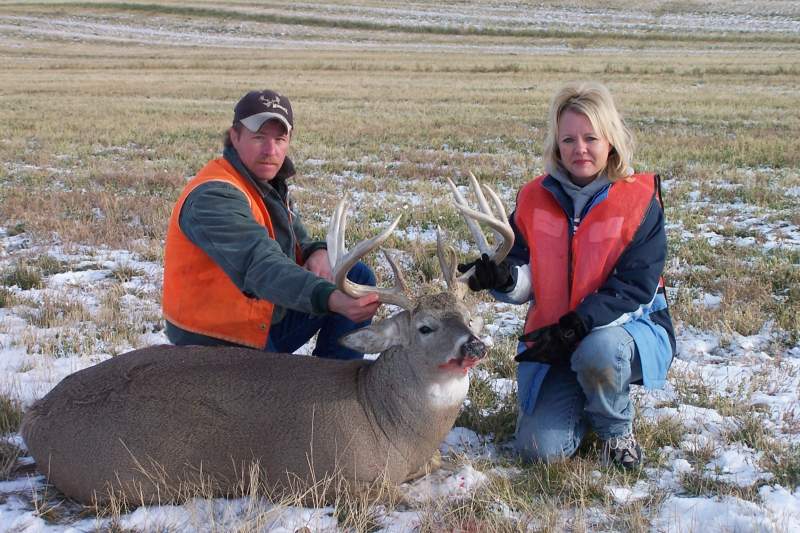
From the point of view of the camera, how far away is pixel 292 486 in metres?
3.35

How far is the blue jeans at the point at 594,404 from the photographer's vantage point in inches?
148

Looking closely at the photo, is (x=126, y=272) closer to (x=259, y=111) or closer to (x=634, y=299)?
(x=259, y=111)

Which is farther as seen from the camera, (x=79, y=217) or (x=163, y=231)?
(x=79, y=217)

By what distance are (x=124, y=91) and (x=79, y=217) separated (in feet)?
56.6

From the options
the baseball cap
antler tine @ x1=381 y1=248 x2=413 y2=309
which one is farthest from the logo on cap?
antler tine @ x1=381 y1=248 x2=413 y2=309

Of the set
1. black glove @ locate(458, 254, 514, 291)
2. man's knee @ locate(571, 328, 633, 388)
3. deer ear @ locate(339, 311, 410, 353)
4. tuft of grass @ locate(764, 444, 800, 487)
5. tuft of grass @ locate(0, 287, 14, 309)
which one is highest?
black glove @ locate(458, 254, 514, 291)

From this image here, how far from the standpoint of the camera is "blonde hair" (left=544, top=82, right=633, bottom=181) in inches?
159

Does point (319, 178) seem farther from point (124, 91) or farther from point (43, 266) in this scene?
point (124, 91)

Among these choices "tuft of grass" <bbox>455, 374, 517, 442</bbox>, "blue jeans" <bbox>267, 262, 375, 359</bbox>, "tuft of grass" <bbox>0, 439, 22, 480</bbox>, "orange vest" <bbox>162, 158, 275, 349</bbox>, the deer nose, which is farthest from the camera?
"blue jeans" <bbox>267, 262, 375, 359</bbox>

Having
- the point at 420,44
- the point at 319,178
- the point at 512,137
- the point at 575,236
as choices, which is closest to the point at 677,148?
the point at 512,137

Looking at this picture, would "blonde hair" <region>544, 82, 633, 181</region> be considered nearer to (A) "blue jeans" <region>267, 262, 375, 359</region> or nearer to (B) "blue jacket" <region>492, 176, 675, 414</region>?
(B) "blue jacket" <region>492, 176, 675, 414</region>

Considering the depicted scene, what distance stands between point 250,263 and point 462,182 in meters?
7.14

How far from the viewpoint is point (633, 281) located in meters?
3.86

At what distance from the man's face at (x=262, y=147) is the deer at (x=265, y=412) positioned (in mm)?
929
